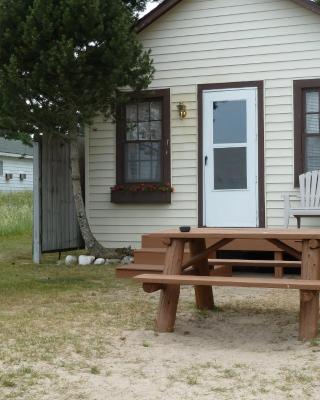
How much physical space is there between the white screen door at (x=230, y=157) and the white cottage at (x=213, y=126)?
0.05ft

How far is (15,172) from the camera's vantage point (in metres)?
34.5

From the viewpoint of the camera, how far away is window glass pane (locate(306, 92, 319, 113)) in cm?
872

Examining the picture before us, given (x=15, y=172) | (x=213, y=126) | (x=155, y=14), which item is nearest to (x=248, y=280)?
(x=213, y=126)

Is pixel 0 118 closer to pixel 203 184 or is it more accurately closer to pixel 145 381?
pixel 203 184

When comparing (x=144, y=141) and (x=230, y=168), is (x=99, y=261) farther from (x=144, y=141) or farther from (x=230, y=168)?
(x=230, y=168)

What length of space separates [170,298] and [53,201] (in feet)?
17.5

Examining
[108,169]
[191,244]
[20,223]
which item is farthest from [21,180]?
[191,244]

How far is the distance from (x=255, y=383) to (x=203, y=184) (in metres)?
5.84

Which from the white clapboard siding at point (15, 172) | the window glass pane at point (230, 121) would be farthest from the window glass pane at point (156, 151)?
the white clapboard siding at point (15, 172)

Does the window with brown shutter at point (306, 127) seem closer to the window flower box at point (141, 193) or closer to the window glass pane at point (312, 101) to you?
the window glass pane at point (312, 101)

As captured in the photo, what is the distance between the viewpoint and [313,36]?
28.6 feet

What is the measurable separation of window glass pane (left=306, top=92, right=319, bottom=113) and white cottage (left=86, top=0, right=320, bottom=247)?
0.6 inches

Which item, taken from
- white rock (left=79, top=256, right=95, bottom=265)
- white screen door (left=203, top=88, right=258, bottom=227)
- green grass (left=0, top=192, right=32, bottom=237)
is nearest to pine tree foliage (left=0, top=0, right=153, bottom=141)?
white screen door (left=203, top=88, right=258, bottom=227)

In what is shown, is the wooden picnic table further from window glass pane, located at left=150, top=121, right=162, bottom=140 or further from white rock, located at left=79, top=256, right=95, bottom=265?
window glass pane, located at left=150, top=121, right=162, bottom=140
